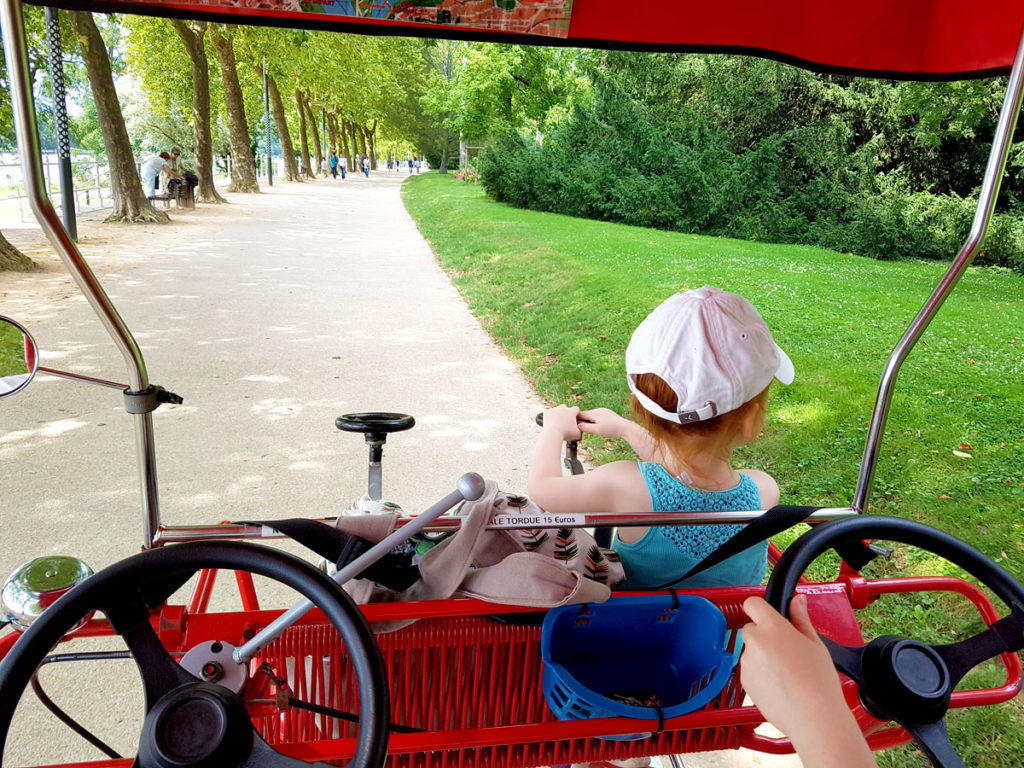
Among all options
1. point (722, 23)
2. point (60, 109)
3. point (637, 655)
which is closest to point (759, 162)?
point (60, 109)

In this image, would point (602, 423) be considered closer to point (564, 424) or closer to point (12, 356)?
point (564, 424)

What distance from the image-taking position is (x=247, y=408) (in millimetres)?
5297

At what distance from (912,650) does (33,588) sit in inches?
62.7

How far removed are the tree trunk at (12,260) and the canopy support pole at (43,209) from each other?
376 inches

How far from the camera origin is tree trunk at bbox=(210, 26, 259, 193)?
21.4m

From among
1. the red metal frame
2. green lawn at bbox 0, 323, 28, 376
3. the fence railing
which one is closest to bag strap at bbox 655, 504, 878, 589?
the red metal frame

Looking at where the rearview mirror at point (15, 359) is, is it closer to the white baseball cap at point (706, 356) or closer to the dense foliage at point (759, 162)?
the white baseball cap at point (706, 356)

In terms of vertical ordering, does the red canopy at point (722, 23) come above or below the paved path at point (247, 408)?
above

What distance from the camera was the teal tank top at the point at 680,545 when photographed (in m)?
1.78

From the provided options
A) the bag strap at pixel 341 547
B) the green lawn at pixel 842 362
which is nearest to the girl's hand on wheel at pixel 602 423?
the bag strap at pixel 341 547

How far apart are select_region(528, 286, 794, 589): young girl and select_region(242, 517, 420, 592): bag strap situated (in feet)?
1.63

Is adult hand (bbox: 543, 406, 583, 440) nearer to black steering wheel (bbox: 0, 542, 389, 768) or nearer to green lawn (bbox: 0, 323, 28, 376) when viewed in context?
black steering wheel (bbox: 0, 542, 389, 768)

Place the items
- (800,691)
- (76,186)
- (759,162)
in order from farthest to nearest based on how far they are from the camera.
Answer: (76,186) < (759,162) < (800,691)

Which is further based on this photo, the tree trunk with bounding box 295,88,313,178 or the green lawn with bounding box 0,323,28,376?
the tree trunk with bounding box 295,88,313,178
